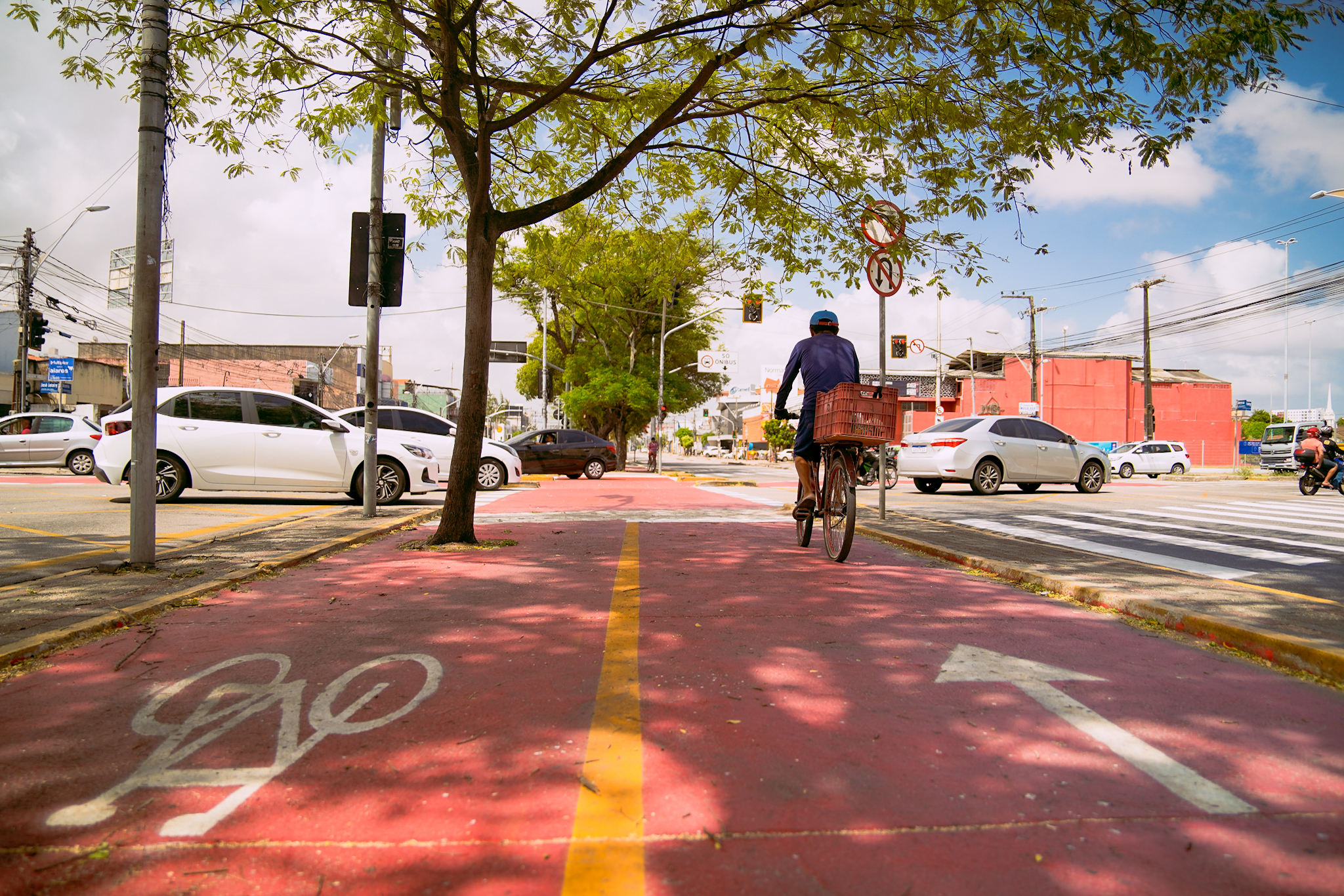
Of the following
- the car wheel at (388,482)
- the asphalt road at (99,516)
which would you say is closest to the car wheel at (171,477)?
the asphalt road at (99,516)

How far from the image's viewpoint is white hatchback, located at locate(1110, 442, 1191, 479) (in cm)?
3316

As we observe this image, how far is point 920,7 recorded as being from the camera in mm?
6863

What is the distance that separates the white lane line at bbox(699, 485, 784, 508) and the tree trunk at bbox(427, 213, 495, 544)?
6562mm

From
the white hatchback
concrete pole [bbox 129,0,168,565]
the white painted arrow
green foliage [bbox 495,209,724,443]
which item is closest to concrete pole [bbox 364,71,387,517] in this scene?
concrete pole [bbox 129,0,168,565]

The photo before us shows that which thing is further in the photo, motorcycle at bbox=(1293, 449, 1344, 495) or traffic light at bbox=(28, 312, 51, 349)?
traffic light at bbox=(28, 312, 51, 349)

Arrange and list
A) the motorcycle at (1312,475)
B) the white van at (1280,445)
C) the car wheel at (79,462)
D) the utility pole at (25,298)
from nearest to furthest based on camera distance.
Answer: the motorcycle at (1312,475), the car wheel at (79,462), the utility pole at (25,298), the white van at (1280,445)

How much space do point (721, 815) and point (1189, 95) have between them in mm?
6554

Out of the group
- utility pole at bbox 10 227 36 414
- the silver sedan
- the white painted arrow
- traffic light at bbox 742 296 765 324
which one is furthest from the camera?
utility pole at bbox 10 227 36 414

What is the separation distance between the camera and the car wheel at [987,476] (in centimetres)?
1529

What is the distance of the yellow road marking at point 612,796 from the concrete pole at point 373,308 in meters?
7.20

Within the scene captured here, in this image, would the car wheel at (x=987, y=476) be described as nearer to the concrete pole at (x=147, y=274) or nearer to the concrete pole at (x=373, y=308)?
the concrete pole at (x=373, y=308)

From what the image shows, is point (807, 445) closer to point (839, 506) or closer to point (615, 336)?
point (839, 506)

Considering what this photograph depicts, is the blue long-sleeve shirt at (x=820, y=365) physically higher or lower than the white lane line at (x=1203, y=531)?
higher

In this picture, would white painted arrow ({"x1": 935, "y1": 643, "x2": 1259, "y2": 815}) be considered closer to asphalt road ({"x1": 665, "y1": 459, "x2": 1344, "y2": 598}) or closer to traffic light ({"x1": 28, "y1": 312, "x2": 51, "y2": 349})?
asphalt road ({"x1": 665, "y1": 459, "x2": 1344, "y2": 598})
